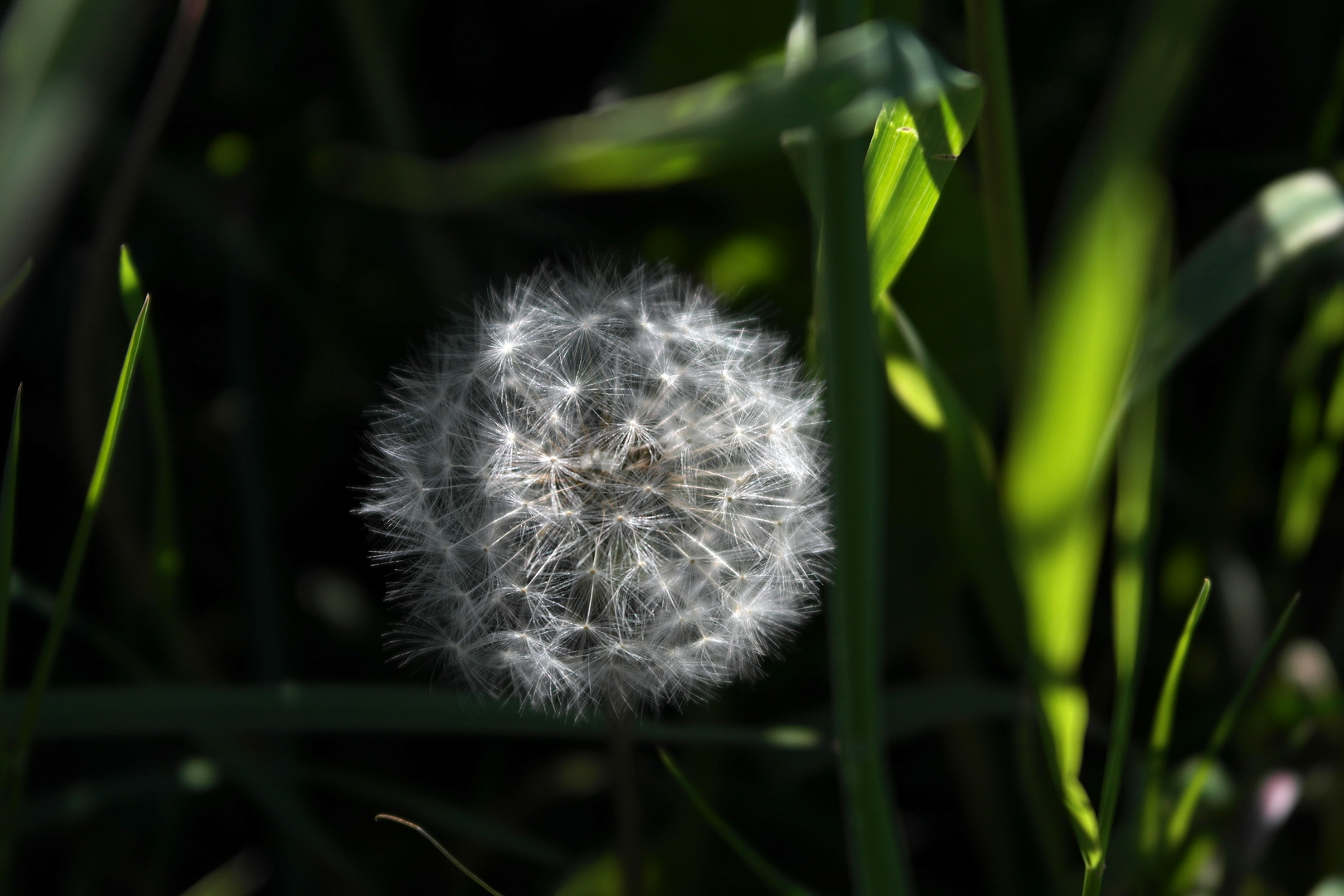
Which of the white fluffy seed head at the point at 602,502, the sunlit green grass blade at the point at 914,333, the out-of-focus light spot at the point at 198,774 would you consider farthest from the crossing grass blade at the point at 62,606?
the sunlit green grass blade at the point at 914,333

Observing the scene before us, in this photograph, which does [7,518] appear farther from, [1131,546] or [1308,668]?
[1308,668]

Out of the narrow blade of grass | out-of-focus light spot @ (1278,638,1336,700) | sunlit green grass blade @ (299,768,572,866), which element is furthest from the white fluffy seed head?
out-of-focus light spot @ (1278,638,1336,700)

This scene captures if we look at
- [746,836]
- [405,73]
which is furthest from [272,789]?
[405,73]

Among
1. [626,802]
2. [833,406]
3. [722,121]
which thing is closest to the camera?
[722,121]

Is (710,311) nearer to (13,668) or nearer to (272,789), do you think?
(272,789)

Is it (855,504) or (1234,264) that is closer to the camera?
(855,504)

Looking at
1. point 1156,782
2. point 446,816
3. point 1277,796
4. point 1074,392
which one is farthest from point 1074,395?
point 446,816

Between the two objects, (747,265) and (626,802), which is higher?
(747,265)

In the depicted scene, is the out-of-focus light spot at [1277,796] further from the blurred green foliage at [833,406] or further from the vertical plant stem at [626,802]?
the vertical plant stem at [626,802]
